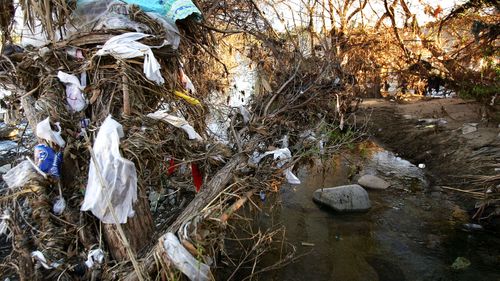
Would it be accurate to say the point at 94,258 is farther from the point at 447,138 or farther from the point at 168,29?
the point at 447,138

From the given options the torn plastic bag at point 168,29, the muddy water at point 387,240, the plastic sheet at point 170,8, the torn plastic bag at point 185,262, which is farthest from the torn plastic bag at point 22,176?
the muddy water at point 387,240

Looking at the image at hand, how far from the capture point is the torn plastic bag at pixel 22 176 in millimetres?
2493

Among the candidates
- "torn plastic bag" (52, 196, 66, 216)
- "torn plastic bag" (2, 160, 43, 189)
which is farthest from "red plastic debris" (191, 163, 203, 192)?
"torn plastic bag" (2, 160, 43, 189)

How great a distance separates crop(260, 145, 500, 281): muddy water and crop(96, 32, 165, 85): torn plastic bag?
2.33 metres

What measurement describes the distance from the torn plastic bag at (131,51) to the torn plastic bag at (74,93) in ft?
1.07

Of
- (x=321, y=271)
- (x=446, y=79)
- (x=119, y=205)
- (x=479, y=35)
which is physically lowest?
(x=321, y=271)

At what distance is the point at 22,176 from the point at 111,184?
80cm

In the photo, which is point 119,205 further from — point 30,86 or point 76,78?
point 30,86

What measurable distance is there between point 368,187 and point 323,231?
5.88ft

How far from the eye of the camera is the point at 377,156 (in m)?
7.82

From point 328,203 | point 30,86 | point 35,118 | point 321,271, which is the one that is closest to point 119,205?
point 35,118

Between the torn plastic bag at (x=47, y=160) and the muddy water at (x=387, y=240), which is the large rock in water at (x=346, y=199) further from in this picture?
the torn plastic bag at (x=47, y=160)

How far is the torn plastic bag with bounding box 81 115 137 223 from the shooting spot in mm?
2197

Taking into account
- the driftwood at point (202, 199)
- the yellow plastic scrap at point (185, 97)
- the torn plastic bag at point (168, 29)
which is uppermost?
the torn plastic bag at point (168, 29)
